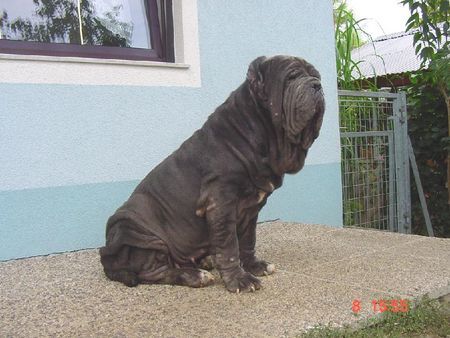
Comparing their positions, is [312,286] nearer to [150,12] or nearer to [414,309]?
[414,309]

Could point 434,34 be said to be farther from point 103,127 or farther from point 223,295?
point 223,295

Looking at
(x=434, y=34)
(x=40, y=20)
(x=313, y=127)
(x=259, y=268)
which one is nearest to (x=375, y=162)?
(x=434, y=34)

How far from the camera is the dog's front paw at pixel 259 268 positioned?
3701 mm

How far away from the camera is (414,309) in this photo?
309 cm

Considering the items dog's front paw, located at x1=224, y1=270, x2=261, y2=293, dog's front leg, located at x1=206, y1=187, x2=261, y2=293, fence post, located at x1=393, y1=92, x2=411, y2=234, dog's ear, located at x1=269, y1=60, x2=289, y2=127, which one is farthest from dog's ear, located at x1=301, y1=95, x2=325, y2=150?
fence post, located at x1=393, y1=92, x2=411, y2=234

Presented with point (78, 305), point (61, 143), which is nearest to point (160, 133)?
point (61, 143)

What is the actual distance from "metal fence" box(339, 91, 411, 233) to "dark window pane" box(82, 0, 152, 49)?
304cm

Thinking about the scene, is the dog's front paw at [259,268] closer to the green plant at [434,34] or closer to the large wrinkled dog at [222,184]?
the large wrinkled dog at [222,184]

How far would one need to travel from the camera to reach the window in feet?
15.5

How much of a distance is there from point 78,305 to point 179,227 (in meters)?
0.78
